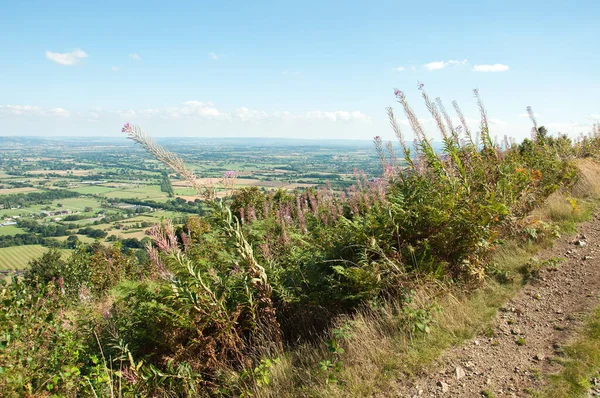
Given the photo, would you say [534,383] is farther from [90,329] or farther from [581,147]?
[581,147]

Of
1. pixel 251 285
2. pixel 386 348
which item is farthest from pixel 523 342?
pixel 251 285

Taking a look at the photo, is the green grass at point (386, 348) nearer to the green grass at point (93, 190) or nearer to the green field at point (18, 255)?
the green field at point (18, 255)

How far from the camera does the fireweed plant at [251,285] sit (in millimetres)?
3752

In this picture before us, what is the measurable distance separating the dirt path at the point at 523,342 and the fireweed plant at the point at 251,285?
593 mm

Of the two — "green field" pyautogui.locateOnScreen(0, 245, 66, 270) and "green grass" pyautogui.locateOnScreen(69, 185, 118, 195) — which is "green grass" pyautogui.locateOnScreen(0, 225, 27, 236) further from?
"green grass" pyautogui.locateOnScreen(69, 185, 118, 195)

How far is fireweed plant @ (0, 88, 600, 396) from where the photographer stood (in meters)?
3.75

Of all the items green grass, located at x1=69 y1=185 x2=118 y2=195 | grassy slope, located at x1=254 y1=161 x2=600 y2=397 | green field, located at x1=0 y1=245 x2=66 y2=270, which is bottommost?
green field, located at x1=0 y1=245 x2=66 y2=270

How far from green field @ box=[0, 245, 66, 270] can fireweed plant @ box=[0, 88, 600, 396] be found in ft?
153

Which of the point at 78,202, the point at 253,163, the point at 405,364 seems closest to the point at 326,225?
the point at 405,364

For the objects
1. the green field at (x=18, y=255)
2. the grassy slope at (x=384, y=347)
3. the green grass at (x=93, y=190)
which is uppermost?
the grassy slope at (x=384, y=347)

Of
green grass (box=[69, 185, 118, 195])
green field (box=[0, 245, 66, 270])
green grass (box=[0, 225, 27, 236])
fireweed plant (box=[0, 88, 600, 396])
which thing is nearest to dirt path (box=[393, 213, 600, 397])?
fireweed plant (box=[0, 88, 600, 396])

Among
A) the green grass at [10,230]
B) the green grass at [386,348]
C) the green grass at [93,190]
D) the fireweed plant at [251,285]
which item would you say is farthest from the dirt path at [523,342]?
the green grass at [93,190]

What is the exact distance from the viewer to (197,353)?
401cm

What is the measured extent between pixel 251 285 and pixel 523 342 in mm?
3106
